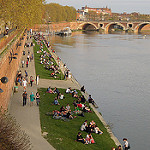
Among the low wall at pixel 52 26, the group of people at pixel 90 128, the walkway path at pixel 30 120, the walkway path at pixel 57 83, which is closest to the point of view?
the walkway path at pixel 30 120

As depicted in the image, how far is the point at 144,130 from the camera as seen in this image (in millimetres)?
18781

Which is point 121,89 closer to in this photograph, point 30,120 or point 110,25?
point 30,120

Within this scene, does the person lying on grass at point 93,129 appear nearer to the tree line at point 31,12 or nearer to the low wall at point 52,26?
the tree line at point 31,12

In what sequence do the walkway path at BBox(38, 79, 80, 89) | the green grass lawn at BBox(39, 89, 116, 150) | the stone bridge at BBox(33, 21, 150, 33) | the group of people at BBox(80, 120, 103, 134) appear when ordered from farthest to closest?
the stone bridge at BBox(33, 21, 150, 33), the walkway path at BBox(38, 79, 80, 89), the group of people at BBox(80, 120, 103, 134), the green grass lawn at BBox(39, 89, 116, 150)

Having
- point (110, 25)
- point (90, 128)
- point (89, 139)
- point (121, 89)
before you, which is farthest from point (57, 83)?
point (110, 25)

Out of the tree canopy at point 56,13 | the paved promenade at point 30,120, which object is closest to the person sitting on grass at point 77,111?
Result: the paved promenade at point 30,120

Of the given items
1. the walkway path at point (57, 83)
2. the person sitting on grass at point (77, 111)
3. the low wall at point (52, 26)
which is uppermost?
the low wall at point (52, 26)

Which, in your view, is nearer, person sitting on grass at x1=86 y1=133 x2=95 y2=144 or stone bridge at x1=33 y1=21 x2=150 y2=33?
person sitting on grass at x1=86 y1=133 x2=95 y2=144

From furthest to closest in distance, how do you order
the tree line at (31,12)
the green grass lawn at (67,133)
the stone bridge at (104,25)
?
the stone bridge at (104,25), the tree line at (31,12), the green grass lawn at (67,133)

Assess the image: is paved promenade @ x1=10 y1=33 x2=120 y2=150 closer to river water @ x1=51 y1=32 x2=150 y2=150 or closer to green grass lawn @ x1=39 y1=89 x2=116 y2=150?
green grass lawn @ x1=39 y1=89 x2=116 y2=150

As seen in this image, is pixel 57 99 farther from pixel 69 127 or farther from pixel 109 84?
pixel 109 84

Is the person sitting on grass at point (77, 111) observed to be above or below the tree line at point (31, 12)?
below

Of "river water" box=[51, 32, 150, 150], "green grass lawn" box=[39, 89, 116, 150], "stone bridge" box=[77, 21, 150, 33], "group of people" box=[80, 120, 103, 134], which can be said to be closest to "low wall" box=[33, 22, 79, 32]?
"stone bridge" box=[77, 21, 150, 33]

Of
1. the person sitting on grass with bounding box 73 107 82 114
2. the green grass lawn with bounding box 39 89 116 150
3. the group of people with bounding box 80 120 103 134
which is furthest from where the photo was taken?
the person sitting on grass with bounding box 73 107 82 114
